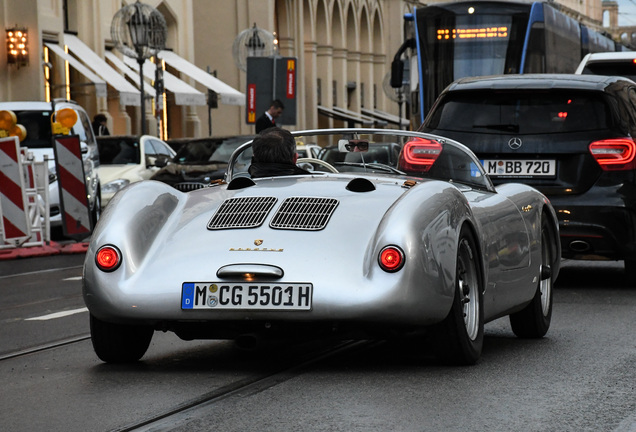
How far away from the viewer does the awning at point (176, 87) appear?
41344 millimetres

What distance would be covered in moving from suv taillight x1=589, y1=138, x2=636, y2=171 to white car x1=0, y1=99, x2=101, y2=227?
10413mm

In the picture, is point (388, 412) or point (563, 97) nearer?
point (388, 412)

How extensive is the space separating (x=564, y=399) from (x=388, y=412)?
80cm

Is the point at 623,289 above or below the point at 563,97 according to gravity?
below

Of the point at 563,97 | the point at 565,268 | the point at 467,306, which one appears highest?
the point at 563,97

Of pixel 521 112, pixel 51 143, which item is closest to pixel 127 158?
pixel 51 143

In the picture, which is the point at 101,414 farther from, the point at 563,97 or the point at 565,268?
the point at 565,268

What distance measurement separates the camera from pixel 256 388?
6.22m

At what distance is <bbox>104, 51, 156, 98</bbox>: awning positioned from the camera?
130 ft

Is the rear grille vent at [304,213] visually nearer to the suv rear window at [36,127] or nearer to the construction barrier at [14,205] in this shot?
the construction barrier at [14,205]

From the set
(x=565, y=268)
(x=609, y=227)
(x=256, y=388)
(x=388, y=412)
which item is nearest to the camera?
(x=388, y=412)

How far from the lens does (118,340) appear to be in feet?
22.9

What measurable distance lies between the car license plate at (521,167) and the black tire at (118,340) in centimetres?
499

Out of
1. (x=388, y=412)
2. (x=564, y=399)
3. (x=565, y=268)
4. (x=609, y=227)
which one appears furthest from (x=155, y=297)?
(x=565, y=268)
